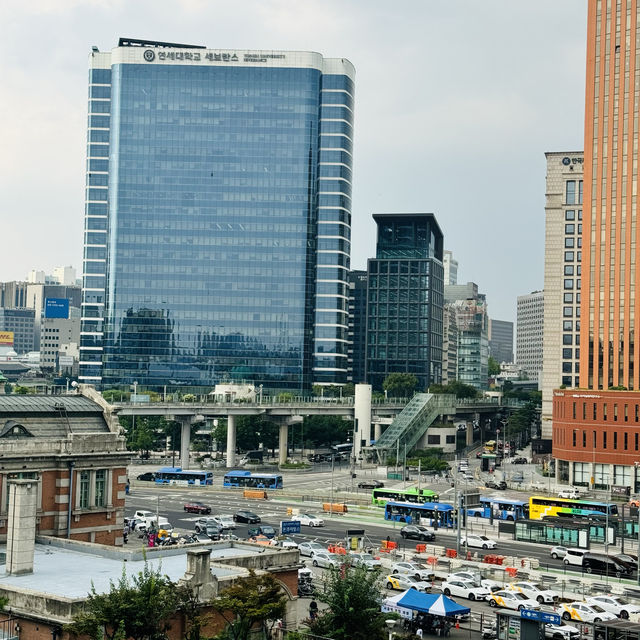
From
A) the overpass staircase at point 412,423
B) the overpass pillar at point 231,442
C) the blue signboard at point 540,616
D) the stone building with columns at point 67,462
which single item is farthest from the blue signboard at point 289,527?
the overpass staircase at point 412,423

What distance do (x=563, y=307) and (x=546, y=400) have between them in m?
18.8

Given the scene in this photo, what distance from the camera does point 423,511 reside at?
330 feet

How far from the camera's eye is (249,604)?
3716 centimetres

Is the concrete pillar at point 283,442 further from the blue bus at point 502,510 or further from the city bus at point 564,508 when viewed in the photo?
the city bus at point 564,508

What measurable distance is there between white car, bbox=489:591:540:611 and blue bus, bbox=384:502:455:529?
34.6 meters

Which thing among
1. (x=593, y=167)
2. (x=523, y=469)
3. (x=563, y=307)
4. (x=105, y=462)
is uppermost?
(x=593, y=167)

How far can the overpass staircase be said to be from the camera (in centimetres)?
16812

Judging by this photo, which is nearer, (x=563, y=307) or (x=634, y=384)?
(x=634, y=384)

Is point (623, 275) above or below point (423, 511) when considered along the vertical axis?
above

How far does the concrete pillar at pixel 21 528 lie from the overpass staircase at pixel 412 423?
124 m

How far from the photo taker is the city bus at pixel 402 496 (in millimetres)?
106438

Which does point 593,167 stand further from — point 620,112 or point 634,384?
point 634,384

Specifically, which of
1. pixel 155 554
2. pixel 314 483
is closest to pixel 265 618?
pixel 155 554

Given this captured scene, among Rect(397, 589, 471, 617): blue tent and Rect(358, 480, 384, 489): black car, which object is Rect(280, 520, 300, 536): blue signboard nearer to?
Rect(397, 589, 471, 617): blue tent
